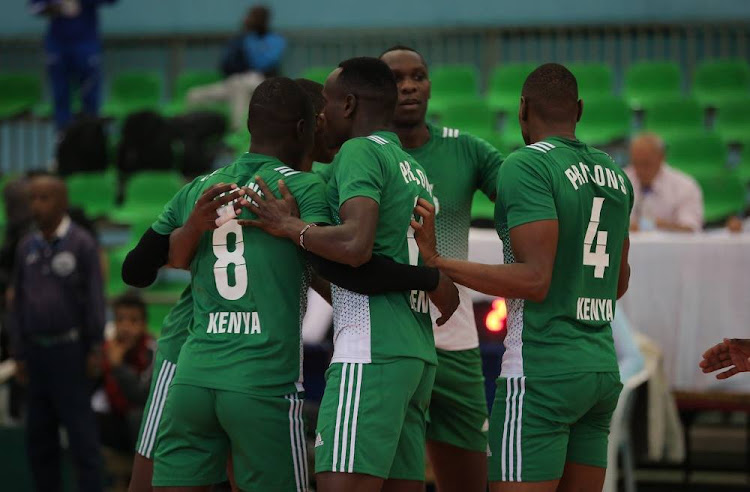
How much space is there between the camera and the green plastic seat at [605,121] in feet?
38.9

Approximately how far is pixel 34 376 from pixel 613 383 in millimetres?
4664

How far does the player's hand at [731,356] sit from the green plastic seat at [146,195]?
7.88 metres

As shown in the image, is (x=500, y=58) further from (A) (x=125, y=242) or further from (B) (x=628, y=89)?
(A) (x=125, y=242)

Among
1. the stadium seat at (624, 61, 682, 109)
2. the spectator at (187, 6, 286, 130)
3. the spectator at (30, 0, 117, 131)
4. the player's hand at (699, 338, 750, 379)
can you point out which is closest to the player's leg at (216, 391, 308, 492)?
the player's hand at (699, 338, 750, 379)

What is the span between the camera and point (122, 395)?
811cm

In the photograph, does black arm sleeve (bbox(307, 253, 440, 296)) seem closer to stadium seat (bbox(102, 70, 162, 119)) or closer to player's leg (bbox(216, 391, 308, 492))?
player's leg (bbox(216, 391, 308, 492))

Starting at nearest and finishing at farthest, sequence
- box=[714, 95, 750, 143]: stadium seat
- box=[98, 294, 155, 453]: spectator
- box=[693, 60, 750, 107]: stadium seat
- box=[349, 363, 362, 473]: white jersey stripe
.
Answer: box=[349, 363, 362, 473]: white jersey stripe
box=[98, 294, 155, 453]: spectator
box=[714, 95, 750, 143]: stadium seat
box=[693, 60, 750, 107]: stadium seat

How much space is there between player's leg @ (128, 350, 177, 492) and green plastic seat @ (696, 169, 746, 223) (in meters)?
7.20

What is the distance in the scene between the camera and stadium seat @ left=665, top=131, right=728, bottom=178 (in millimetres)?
11273

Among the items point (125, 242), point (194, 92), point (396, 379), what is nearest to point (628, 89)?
point (194, 92)

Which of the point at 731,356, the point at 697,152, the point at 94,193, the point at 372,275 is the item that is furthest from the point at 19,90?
the point at 731,356

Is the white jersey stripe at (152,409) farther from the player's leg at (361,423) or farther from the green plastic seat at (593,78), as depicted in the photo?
the green plastic seat at (593,78)

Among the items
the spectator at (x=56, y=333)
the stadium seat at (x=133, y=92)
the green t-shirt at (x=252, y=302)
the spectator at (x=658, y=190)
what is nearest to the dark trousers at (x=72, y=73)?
the stadium seat at (x=133, y=92)

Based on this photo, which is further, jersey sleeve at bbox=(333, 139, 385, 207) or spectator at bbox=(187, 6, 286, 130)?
spectator at bbox=(187, 6, 286, 130)
